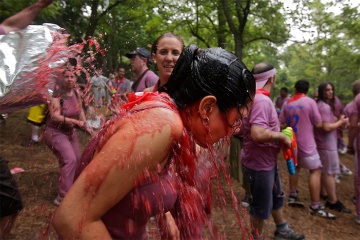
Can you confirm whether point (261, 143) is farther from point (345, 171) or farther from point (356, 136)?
point (345, 171)

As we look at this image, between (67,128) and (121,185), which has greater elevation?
(121,185)

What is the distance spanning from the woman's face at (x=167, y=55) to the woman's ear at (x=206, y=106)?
204 cm

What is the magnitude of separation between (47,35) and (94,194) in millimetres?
1410

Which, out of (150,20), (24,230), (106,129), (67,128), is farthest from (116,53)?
(150,20)

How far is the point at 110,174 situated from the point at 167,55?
8.17 ft

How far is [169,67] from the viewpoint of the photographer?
11.7 ft

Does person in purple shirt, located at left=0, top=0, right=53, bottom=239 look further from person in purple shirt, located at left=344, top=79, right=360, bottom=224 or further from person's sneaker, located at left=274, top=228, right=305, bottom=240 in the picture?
person in purple shirt, located at left=344, top=79, right=360, bottom=224

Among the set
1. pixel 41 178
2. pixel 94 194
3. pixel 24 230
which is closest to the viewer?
pixel 94 194

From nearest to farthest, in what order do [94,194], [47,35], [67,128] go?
[94,194]
[47,35]
[67,128]

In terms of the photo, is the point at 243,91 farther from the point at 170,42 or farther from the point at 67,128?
the point at 67,128

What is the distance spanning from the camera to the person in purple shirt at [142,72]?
474cm

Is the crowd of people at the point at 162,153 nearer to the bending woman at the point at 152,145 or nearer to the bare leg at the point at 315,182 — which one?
the bending woman at the point at 152,145

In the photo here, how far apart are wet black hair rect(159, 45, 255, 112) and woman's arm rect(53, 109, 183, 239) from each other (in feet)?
0.84

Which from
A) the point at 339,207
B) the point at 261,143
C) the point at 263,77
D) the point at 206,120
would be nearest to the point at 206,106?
the point at 206,120
